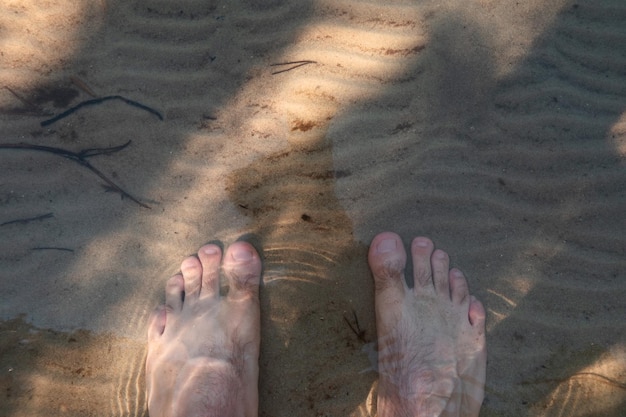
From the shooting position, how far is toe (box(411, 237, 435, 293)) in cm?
212

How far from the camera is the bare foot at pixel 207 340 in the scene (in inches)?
82.0

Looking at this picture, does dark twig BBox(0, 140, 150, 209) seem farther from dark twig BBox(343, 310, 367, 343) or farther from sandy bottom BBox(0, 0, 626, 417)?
dark twig BBox(343, 310, 367, 343)

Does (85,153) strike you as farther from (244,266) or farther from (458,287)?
(458,287)

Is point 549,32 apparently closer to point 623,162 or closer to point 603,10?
point 603,10

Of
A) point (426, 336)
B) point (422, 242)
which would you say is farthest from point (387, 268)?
point (426, 336)

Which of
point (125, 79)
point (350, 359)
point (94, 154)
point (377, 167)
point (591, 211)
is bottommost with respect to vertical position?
point (350, 359)

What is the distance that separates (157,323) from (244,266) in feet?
1.88

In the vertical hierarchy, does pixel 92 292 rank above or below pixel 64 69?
below

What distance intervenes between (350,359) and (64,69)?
213 centimetres

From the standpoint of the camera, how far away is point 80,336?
203cm

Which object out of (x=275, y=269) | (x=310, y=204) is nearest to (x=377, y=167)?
(x=310, y=204)

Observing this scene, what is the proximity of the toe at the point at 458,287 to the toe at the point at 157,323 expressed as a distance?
1587 millimetres

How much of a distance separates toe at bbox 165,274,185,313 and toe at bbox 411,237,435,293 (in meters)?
1.28

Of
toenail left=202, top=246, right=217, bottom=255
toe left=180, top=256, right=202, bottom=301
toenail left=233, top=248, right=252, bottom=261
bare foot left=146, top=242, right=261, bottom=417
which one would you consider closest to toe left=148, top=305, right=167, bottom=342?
bare foot left=146, top=242, right=261, bottom=417
